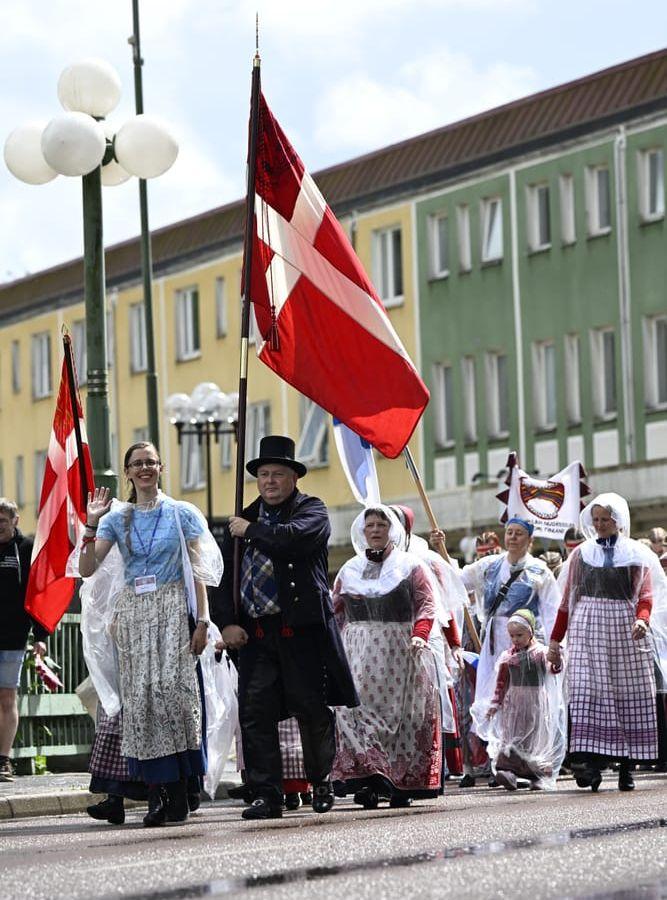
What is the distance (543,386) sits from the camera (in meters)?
48.2

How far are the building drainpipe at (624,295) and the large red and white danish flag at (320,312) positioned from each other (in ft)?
103

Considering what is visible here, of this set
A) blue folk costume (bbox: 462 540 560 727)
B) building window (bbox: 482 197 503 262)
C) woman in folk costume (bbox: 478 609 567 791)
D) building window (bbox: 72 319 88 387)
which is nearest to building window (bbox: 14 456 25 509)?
building window (bbox: 72 319 88 387)

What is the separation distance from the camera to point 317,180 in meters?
55.9

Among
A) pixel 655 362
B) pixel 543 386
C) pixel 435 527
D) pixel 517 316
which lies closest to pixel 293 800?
pixel 435 527

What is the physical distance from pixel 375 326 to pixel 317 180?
42.0 meters

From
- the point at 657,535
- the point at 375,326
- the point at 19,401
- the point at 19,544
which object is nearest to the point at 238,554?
the point at 375,326

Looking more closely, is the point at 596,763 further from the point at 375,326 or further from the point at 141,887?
the point at 141,887

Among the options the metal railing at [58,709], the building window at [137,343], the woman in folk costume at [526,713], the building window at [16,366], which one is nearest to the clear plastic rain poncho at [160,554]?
the woman in folk costume at [526,713]

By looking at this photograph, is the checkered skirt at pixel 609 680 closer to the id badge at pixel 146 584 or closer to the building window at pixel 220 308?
the id badge at pixel 146 584

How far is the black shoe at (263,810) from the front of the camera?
41.3 feet

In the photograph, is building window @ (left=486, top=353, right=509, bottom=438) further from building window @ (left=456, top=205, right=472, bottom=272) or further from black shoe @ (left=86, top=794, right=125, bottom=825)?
black shoe @ (left=86, top=794, right=125, bottom=825)

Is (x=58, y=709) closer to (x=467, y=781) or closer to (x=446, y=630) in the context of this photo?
(x=467, y=781)

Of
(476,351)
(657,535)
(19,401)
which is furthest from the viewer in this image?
(19,401)

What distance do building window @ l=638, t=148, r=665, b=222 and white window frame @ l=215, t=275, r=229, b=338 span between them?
15246mm
